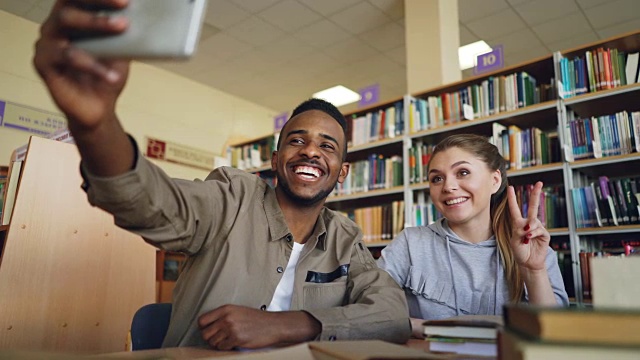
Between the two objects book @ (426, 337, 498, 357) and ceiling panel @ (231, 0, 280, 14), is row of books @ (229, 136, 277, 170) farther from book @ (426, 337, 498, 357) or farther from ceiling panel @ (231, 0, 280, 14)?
book @ (426, 337, 498, 357)

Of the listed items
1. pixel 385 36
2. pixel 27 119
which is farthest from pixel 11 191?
pixel 385 36

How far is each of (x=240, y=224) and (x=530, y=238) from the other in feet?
2.63

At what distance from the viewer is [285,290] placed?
1220 millimetres

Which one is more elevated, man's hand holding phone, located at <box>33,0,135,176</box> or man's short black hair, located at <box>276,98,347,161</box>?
man's short black hair, located at <box>276,98,347,161</box>

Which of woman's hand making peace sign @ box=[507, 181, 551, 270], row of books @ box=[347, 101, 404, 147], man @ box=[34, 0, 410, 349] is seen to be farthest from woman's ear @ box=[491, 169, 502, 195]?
row of books @ box=[347, 101, 404, 147]

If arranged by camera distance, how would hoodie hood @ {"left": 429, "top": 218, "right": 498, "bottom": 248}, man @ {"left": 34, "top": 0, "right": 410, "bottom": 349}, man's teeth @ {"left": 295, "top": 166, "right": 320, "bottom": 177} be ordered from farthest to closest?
hoodie hood @ {"left": 429, "top": 218, "right": 498, "bottom": 248} → man's teeth @ {"left": 295, "top": 166, "right": 320, "bottom": 177} → man @ {"left": 34, "top": 0, "right": 410, "bottom": 349}

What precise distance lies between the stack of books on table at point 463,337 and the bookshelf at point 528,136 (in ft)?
6.97

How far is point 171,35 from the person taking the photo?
504mm

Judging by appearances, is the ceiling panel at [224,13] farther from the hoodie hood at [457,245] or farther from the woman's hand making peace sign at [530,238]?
the woman's hand making peace sign at [530,238]

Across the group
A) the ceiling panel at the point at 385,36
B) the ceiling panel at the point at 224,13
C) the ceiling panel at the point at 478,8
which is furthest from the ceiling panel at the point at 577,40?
the ceiling panel at the point at 224,13

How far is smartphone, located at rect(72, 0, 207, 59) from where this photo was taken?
1.65ft

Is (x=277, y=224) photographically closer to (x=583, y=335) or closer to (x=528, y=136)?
(x=583, y=335)

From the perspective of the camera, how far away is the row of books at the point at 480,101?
3.05 m

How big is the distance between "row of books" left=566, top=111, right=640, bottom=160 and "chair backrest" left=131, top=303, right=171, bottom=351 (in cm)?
244
